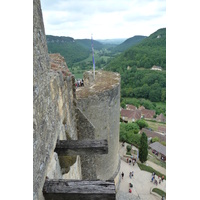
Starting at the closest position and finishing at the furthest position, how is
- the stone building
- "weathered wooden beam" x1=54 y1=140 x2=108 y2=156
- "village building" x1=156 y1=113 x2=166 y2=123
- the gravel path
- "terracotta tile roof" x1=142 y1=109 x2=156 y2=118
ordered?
the stone building
"weathered wooden beam" x1=54 y1=140 x2=108 y2=156
the gravel path
"village building" x1=156 y1=113 x2=166 y2=123
"terracotta tile roof" x1=142 y1=109 x2=156 y2=118

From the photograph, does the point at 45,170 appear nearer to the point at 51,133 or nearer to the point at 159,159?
the point at 51,133

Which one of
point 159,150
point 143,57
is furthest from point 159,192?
point 143,57

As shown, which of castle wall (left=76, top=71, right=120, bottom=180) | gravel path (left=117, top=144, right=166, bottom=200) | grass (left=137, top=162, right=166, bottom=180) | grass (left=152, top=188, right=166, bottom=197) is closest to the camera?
castle wall (left=76, top=71, right=120, bottom=180)

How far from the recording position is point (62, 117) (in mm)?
3234

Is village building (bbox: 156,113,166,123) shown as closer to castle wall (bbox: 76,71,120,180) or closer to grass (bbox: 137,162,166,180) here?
grass (bbox: 137,162,166,180)

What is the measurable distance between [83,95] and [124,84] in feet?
177

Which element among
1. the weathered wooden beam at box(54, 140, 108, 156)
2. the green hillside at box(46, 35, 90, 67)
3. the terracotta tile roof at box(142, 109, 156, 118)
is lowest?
the terracotta tile roof at box(142, 109, 156, 118)

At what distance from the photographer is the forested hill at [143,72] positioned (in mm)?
54466

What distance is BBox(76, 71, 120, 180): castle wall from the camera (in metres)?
7.63

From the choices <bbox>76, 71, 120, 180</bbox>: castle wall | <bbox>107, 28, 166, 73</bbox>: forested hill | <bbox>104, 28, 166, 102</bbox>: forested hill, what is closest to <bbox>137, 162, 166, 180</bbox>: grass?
<bbox>76, 71, 120, 180</bbox>: castle wall

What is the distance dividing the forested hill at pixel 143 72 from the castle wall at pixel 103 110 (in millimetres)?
44920

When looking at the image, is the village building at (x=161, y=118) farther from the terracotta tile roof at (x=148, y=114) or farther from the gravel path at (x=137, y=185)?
the gravel path at (x=137, y=185)

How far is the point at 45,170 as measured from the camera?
2053mm

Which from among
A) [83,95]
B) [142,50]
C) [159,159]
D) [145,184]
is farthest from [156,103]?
[83,95]
